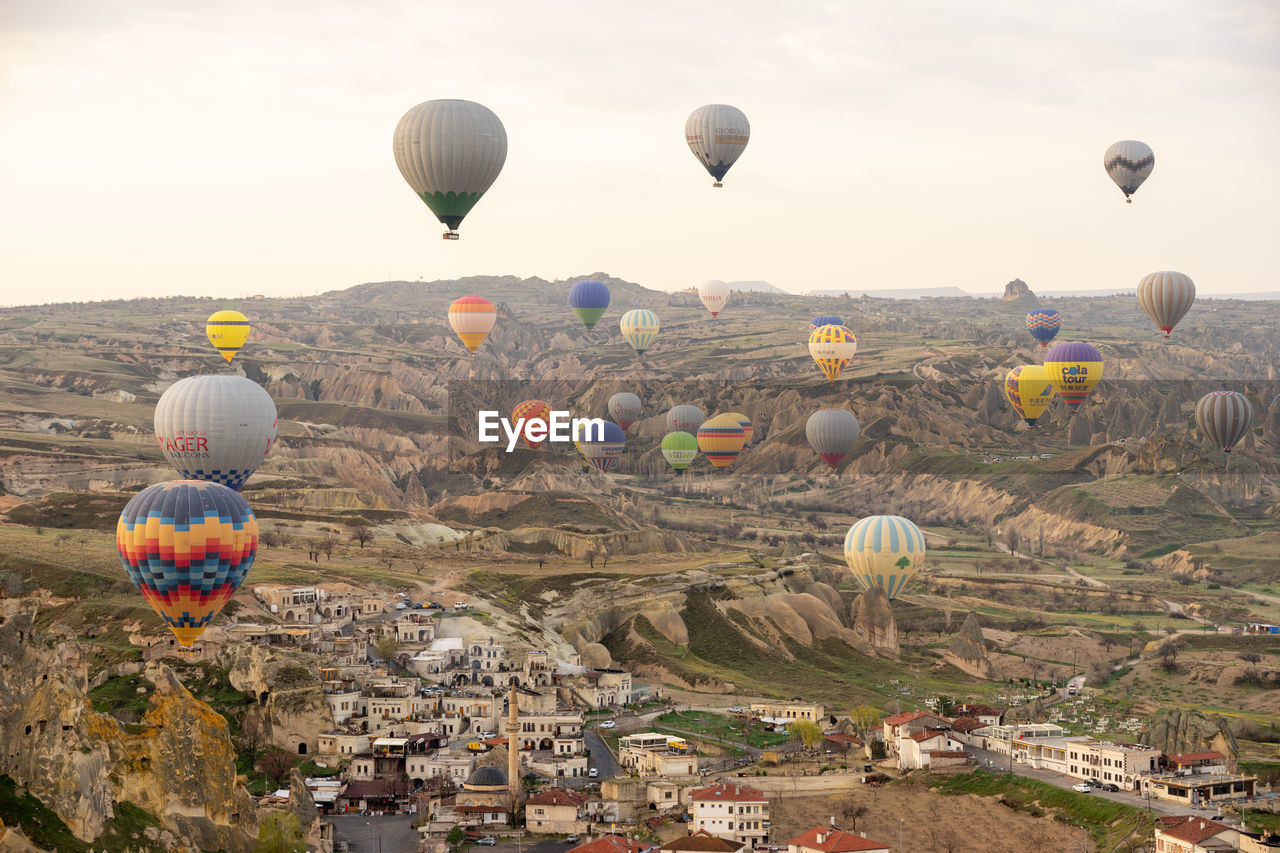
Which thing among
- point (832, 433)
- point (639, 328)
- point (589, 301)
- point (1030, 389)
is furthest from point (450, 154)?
point (639, 328)

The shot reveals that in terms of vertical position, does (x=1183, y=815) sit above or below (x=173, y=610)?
below

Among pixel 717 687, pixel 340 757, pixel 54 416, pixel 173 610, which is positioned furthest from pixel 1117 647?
pixel 54 416

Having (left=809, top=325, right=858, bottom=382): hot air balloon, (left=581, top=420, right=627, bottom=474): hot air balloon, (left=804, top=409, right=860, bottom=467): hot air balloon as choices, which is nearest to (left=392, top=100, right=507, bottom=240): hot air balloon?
(left=804, top=409, right=860, bottom=467): hot air balloon

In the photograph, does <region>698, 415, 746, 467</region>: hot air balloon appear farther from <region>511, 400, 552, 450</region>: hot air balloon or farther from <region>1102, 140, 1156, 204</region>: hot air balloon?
<region>1102, 140, 1156, 204</region>: hot air balloon

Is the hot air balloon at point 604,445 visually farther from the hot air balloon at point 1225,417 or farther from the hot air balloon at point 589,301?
the hot air balloon at point 1225,417

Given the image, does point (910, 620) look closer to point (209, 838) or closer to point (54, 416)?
point (209, 838)
